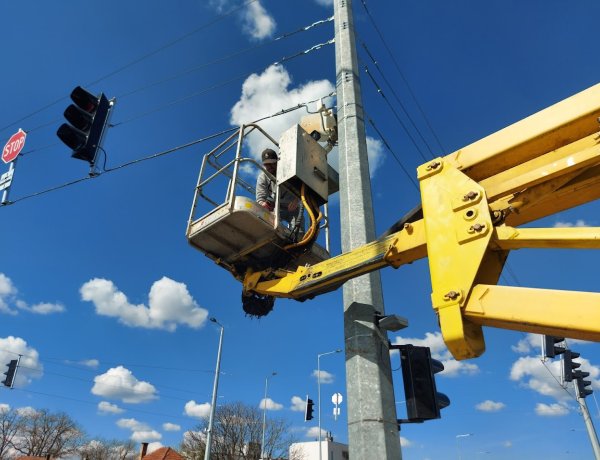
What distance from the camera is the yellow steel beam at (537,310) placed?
90.9 inches

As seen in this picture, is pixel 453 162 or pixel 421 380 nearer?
pixel 453 162

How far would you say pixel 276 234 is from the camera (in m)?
5.67

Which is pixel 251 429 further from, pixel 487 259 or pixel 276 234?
pixel 487 259

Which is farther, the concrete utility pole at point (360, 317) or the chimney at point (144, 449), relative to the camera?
the chimney at point (144, 449)

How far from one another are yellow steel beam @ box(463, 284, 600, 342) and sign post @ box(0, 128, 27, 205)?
10.4 meters

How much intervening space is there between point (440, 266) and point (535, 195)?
920 mm

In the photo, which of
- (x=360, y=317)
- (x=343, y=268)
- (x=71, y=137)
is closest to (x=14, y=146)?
(x=71, y=137)

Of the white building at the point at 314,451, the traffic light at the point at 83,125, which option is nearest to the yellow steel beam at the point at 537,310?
the traffic light at the point at 83,125

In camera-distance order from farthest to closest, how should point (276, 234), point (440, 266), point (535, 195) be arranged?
point (276, 234) < point (535, 195) < point (440, 266)

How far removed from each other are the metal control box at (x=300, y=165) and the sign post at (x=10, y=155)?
7268 millimetres

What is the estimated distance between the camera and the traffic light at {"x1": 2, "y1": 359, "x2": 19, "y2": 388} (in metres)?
17.2

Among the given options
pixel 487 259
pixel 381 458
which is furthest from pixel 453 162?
pixel 381 458

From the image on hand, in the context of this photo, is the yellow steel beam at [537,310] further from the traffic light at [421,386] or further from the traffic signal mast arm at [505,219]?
the traffic light at [421,386]

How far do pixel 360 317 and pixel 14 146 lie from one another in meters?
9.72
